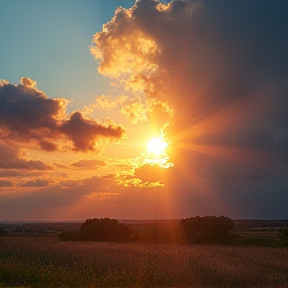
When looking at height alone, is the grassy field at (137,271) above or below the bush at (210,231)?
below

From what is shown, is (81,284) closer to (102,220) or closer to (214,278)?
(214,278)

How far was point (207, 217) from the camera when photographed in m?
62.7

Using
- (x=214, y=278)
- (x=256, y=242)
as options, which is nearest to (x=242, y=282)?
(x=214, y=278)

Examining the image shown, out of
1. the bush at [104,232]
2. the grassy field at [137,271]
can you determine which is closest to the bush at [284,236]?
the bush at [104,232]

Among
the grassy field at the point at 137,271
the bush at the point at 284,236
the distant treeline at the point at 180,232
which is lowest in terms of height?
the grassy field at the point at 137,271

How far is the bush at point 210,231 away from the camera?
2355 inches

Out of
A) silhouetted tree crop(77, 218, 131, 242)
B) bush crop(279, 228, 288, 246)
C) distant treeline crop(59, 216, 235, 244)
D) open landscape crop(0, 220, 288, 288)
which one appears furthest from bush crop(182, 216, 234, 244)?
open landscape crop(0, 220, 288, 288)

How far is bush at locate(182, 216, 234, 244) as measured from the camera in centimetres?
5981

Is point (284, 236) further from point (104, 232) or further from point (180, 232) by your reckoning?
point (104, 232)

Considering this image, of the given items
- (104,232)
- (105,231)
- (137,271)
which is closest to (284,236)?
(105,231)

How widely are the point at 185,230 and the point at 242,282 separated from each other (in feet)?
134

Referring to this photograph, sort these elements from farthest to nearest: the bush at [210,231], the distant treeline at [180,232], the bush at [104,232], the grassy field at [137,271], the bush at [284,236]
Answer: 1. the bush at [104,232]
2. the distant treeline at [180,232]
3. the bush at [210,231]
4. the bush at [284,236]
5. the grassy field at [137,271]

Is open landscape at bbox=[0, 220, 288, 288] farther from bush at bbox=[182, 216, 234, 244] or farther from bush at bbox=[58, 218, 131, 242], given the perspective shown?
bush at bbox=[58, 218, 131, 242]

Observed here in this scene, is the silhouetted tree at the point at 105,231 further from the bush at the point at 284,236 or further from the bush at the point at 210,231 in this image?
the bush at the point at 284,236
